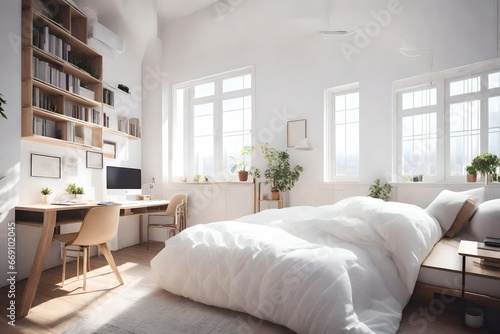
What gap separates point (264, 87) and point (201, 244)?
319cm

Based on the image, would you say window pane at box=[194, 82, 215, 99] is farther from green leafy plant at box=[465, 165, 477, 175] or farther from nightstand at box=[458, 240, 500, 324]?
nightstand at box=[458, 240, 500, 324]

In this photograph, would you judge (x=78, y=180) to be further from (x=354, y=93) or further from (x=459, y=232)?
(x=459, y=232)

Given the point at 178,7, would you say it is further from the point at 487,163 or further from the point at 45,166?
the point at 487,163

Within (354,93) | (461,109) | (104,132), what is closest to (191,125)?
(104,132)

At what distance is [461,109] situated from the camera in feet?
11.2

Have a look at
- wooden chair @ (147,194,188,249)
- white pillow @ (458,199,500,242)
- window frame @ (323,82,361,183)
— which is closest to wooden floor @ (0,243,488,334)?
white pillow @ (458,199,500,242)

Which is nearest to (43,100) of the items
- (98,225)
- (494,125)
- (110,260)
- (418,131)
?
(98,225)

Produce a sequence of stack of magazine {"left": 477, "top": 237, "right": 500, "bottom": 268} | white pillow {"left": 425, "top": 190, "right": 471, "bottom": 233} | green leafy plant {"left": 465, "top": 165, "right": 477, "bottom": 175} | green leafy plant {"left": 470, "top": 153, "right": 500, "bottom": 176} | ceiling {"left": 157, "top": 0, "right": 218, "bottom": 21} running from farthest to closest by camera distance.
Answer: ceiling {"left": 157, "top": 0, "right": 218, "bottom": 21}, green leafy plant {"left": 465, "top": 165, "right": 477, "bottom": 175}, green leafy plant {"left": 470, "top": 153, "right": 500, "bottom": 176}, white pillow {"left": 425, "top": 190, "right": 471, "bottom": 233}, stack of magazine {"left": 477, "top": 237, "right": 500, "bottom": 268}

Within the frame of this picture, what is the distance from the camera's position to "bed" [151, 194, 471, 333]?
1582mm

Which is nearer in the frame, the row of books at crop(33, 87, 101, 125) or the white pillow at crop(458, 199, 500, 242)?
the white pillow at crop(458, 199, 500, 242)

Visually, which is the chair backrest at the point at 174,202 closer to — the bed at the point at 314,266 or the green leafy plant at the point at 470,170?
the bed at the point at 314,266

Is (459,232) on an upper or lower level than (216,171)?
lower

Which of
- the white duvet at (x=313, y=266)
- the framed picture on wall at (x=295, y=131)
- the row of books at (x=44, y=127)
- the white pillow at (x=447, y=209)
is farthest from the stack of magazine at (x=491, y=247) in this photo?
the row of books at (x=44, y=127)

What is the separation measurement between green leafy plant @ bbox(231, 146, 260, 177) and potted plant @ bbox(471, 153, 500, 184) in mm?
2684
